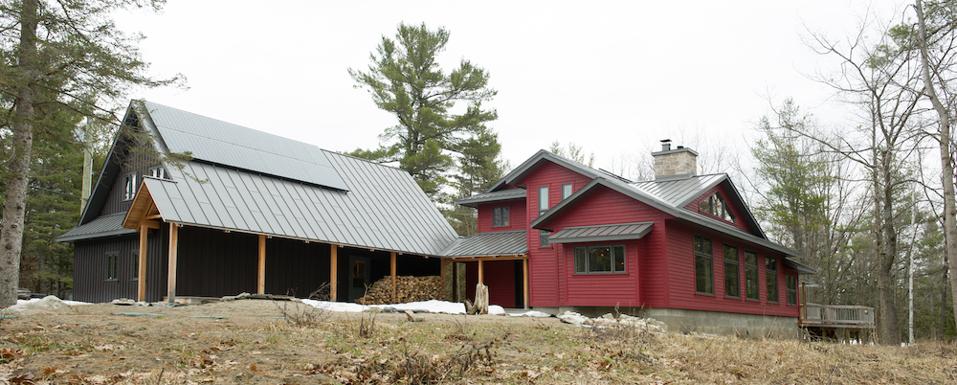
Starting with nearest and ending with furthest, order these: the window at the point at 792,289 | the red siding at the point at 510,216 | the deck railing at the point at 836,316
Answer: the red siding at the point at 510,216
the window at the point at 792,289
the deck railing at the point at 836,316

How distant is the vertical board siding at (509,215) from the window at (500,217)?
11 cm

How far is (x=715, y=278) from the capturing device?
75.9 feet

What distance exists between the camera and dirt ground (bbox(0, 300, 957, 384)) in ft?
25.2

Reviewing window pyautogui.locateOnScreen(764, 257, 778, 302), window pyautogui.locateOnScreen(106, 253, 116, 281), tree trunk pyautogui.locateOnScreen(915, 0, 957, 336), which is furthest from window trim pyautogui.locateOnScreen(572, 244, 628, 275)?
window pyautogui.locateOnScreen(106, 253, 116, 281)

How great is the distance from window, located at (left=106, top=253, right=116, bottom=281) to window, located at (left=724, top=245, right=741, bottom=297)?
61.1 feet

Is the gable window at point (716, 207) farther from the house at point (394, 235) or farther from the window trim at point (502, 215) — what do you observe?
the window trim at point (502, 215)

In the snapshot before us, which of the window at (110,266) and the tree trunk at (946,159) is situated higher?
the tree trunk at (946,159)

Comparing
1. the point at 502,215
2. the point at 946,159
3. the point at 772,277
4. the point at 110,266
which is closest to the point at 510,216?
the point at 502,215

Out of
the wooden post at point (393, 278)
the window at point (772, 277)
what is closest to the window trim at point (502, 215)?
the wooden post at point (393, 278)

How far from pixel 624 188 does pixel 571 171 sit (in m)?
3.65

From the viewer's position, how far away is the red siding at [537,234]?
24641 mm

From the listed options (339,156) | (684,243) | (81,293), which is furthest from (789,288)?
(81,293)

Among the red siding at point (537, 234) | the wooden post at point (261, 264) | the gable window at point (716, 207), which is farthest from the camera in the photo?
the red siding at point (537, 234)

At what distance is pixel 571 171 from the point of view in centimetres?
2475
